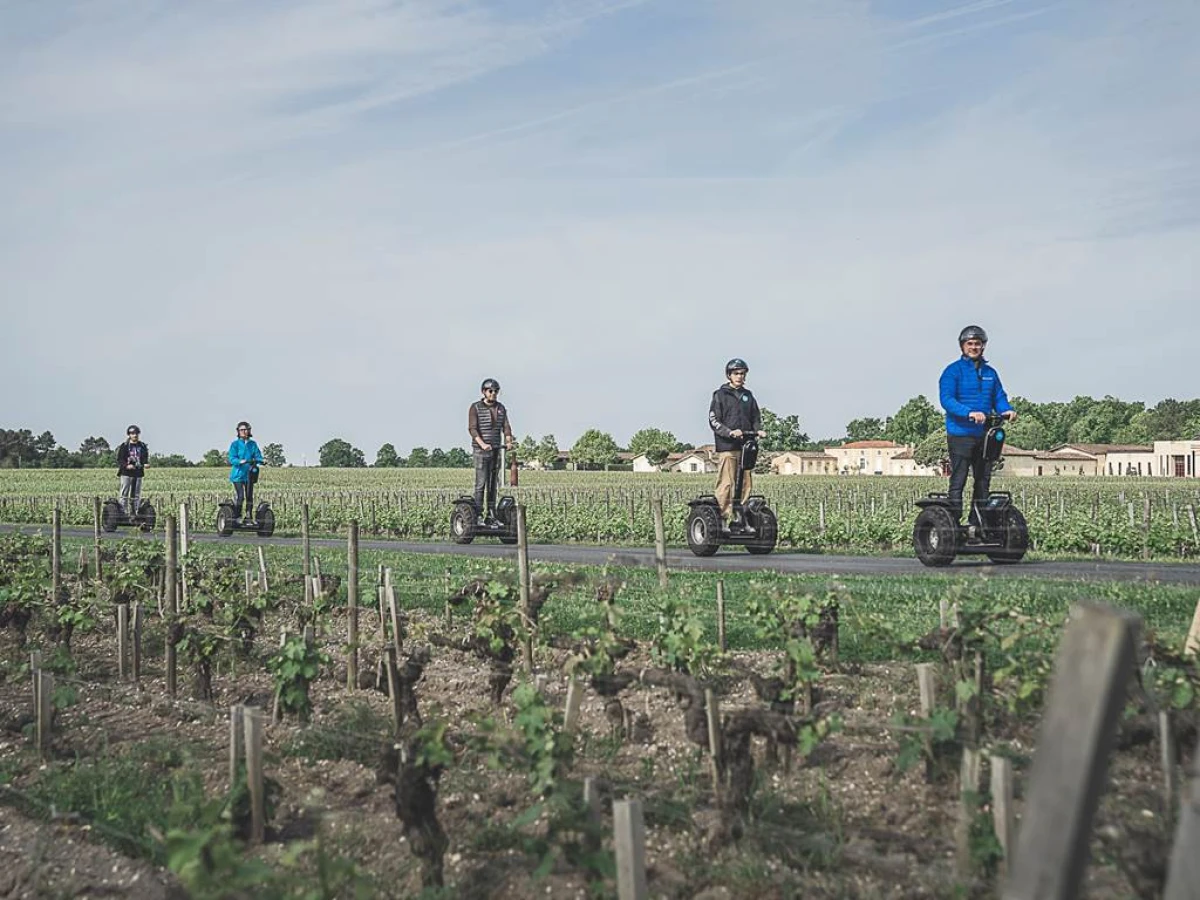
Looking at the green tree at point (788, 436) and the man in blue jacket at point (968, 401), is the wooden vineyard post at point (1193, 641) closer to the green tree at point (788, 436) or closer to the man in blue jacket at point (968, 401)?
the man in blue jacket at point (968, 401)

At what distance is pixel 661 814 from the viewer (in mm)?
5043

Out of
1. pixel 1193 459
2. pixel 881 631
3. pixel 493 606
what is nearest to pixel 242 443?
pixel 493 606

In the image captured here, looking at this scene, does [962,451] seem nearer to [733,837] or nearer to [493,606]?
[493,606]

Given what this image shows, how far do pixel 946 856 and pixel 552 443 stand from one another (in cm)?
14663

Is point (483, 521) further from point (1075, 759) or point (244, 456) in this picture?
point (1075, 759)

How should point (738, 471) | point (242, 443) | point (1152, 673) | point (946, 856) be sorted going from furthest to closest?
point (242, 443)
point (738, 471)
point (1152, 673)
point (946, 856)

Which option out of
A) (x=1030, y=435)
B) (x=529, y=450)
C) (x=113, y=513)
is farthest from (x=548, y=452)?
(x=113, y=513)

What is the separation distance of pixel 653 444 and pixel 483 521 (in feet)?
474

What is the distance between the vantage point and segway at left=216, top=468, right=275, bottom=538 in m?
23.0

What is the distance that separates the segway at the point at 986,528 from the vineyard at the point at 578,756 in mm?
2917

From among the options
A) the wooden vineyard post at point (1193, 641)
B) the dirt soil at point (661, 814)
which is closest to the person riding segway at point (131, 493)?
the dirt soil at point (661, 814)

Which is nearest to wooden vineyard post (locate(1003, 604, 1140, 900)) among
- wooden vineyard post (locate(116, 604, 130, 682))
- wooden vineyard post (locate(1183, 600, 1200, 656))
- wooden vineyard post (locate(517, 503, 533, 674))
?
wooden vineyard post (locate(1183, 600, 1200, 656))

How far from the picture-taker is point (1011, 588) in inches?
406

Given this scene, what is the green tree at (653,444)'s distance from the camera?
5861 inches
